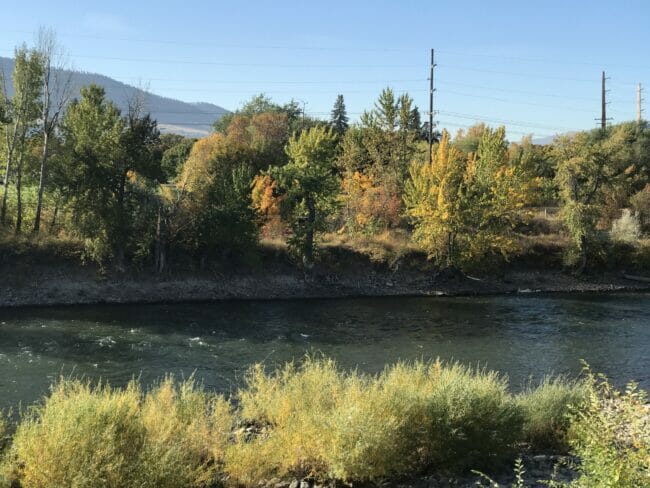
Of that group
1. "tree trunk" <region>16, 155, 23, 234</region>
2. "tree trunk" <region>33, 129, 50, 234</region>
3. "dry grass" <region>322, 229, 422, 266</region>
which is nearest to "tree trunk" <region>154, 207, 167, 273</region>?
"tree trunk" <region>33, 129, 50, 234</region>

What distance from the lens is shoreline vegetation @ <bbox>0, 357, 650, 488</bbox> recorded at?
775 cm

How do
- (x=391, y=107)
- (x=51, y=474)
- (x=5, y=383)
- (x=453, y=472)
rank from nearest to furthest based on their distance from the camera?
1. (x=51, y=474)
2. (x=453, y=472)
3. (x=5, y=383)
4. (x=391, y=107)

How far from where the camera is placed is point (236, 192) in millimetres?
37375

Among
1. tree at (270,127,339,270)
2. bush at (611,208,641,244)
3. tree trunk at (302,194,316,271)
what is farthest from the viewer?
bush at (611,208,641,244)

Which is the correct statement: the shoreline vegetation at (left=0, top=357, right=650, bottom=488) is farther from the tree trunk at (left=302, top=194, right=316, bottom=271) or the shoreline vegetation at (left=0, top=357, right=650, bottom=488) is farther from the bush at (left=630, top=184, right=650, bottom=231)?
the bush at (left=630, top=184, right=650, bottom=231)

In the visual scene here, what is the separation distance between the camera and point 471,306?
1361 inches

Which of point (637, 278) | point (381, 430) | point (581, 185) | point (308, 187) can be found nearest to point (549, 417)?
point (381, 430)

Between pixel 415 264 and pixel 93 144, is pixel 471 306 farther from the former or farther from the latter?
pixel 93 144

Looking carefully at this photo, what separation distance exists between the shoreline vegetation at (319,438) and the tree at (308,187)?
27107 millimetres

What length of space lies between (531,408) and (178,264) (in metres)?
29.2

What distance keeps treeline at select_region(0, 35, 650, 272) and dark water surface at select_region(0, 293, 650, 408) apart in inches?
235

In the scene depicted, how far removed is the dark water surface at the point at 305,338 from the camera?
1936 centimetres

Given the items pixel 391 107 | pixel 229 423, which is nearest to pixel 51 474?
pixel 229 423

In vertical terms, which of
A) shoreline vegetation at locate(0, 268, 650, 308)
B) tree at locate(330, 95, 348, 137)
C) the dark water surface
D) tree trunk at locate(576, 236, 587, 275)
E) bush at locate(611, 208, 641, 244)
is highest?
tree at locate(330, 95, 348, 137)
